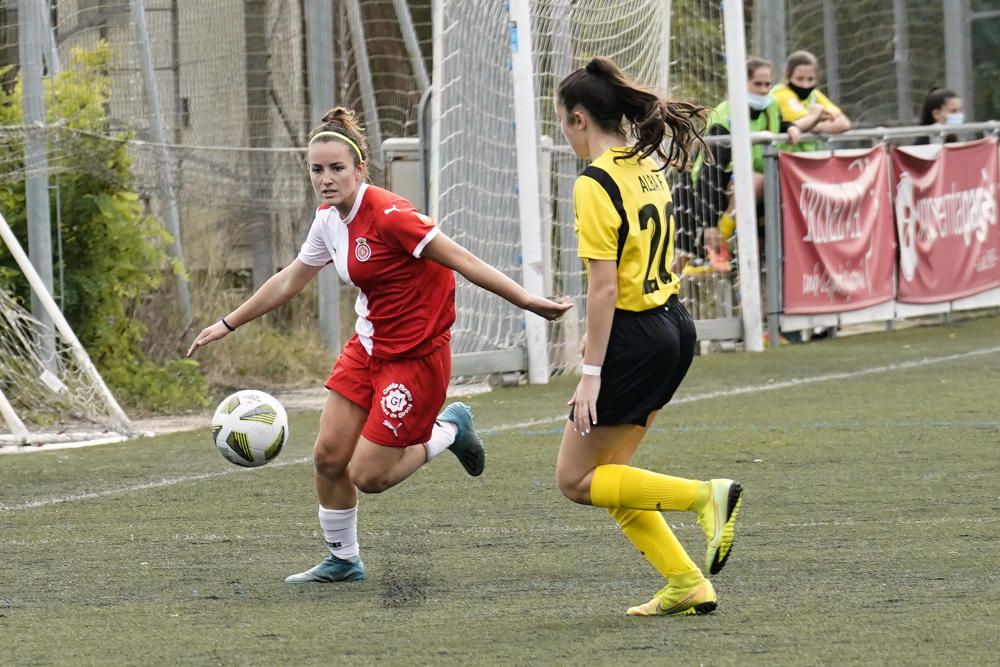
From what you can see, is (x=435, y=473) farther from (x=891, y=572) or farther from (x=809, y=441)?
(x=891, y=572)

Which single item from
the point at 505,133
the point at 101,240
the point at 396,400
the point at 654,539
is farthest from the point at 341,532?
the point at 505,133

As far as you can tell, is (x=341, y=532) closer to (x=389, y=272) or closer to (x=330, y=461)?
(x=330, y=461)

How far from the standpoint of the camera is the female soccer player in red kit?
5.80 m

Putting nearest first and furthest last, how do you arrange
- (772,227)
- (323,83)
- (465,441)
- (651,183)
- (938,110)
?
1. (651,183)
2. (465,441)
3. (323,83)
4. (772,227)
5. (938,110)

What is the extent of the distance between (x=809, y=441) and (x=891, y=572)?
11.1ft

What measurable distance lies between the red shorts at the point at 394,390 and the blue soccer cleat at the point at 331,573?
0.41 meters

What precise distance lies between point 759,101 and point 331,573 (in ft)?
31.7

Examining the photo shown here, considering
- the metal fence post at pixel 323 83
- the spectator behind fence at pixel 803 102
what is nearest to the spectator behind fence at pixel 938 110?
the spectator behind fence at pixel 803 102

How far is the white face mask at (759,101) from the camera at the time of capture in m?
14.6

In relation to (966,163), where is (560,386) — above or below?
below

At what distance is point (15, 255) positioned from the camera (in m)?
9.95

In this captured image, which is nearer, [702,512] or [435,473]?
[702,512]

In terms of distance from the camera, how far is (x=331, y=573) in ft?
18.9

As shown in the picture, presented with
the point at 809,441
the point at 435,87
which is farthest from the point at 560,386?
the point at 809,441
